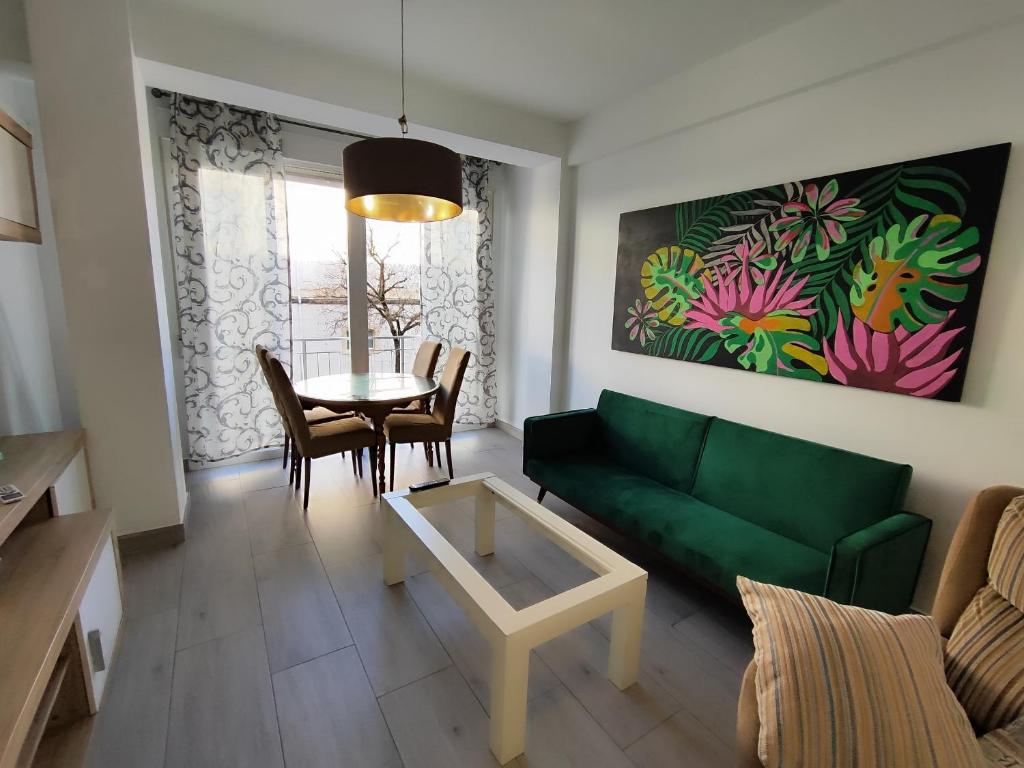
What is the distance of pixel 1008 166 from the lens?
1639 millimetres

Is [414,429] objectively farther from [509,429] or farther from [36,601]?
[36,601]

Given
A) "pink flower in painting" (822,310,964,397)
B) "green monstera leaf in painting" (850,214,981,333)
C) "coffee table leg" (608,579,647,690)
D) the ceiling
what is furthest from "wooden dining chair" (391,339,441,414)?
"green monstera leaf in painting" (850,214,981,333)

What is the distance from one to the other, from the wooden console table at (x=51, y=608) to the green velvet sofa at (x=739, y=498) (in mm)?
2029

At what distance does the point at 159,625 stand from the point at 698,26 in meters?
3.61

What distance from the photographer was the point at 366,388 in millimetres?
3240

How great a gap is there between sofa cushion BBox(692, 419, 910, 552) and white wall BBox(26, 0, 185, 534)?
9.38 ft

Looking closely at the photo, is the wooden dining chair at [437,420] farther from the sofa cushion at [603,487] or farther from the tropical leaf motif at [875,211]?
the tropical leaf motif at [875,211]

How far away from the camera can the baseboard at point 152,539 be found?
2330mm

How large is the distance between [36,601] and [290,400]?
157cm

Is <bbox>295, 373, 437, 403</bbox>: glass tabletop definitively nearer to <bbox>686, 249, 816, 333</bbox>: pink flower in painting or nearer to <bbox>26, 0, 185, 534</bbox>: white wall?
<bbox>26, 0, 185, 534</bbox>: white wall

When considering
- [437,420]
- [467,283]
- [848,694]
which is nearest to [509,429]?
[437,420]

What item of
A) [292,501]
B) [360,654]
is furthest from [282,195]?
[360,654]

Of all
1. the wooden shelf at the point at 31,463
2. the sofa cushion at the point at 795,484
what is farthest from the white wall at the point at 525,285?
the wooden shelf at the point at 31,463

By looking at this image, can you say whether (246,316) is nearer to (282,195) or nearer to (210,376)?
(210,376)
